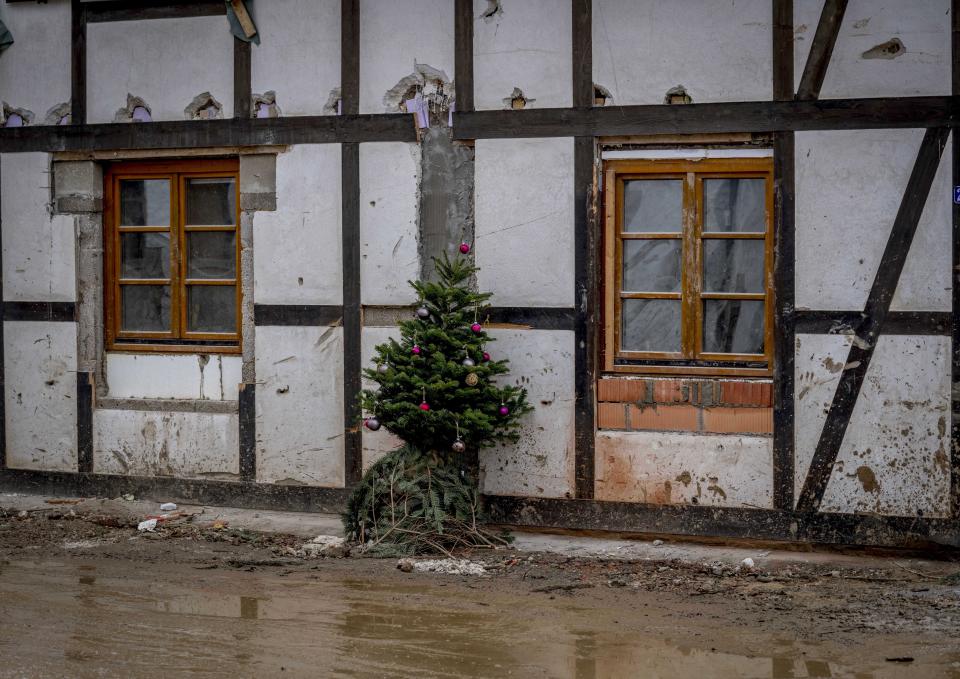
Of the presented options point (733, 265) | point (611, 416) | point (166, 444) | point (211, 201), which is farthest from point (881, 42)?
point (166, 444)

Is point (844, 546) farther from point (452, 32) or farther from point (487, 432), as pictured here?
point (452, 32)

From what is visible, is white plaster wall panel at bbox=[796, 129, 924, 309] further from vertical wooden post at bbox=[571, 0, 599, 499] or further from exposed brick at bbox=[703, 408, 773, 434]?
vertical wooden post at bbox=[571, 0, 599, 499]

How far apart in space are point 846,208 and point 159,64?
462cm

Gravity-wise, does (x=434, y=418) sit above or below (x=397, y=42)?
below

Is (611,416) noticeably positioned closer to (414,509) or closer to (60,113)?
(414,509)

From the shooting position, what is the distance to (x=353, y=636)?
4.95 m

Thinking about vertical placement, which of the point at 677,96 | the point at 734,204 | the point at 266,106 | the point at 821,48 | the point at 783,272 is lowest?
the point at 783,272

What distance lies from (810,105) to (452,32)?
2233 millimetres

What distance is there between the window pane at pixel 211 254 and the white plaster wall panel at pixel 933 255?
4.36 m

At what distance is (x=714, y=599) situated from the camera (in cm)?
557

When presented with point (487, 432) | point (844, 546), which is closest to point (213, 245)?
point (487, 432)

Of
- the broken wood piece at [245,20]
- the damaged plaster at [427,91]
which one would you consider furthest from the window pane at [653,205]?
the broken wood piece at [245,20]

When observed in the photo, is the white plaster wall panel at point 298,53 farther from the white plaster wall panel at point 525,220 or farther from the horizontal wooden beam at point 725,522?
the horizontal wooden beam at point 725,522

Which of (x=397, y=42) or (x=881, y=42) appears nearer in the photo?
(x=881, y=42)
